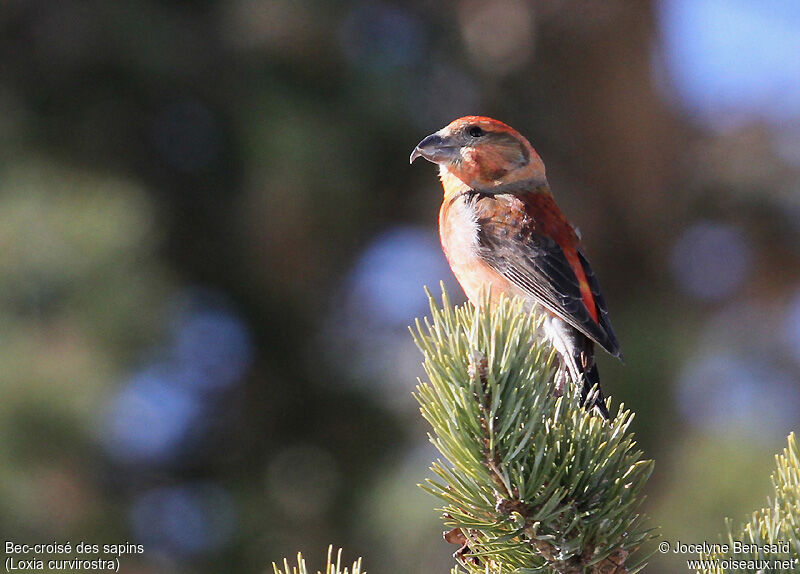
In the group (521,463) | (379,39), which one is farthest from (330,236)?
(521,463)

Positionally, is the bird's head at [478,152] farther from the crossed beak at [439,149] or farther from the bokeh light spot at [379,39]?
the bokeh light spot at [379,39]

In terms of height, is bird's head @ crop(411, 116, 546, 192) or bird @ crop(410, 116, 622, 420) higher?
bird's head @ crop(411, 116, 546, 192)

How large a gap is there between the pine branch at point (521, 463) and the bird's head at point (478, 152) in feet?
5.99

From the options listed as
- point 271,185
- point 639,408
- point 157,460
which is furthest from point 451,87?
Result: point 157,460

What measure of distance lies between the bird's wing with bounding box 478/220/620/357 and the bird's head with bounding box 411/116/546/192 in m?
0.33

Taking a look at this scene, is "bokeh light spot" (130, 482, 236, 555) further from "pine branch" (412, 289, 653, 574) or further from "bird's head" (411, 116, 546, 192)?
"pine branch" (412, 289, 653, 574)

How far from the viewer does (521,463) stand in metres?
1.68

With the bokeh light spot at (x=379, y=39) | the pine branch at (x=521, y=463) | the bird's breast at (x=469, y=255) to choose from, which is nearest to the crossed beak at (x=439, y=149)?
the bird's breast at (x=469, y=255)

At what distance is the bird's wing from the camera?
3.04 metres

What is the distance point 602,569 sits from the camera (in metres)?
1.67

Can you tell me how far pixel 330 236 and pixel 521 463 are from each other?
19.3ft

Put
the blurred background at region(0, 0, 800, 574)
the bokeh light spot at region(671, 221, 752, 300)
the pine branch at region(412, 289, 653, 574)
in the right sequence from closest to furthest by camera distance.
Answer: the pine branch at region(412, 289, 653, 574) → the blurred background at region(0, 0, 800, 574) → the bokeh light spot at region(671, 221, 752, 300)

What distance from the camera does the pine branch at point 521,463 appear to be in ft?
5.46

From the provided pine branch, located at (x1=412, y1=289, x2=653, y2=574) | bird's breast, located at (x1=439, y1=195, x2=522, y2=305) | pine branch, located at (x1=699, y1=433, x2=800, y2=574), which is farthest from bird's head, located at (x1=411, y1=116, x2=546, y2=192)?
pine branch, located at (x1=699, y1=433, x2=800, y2=574)
